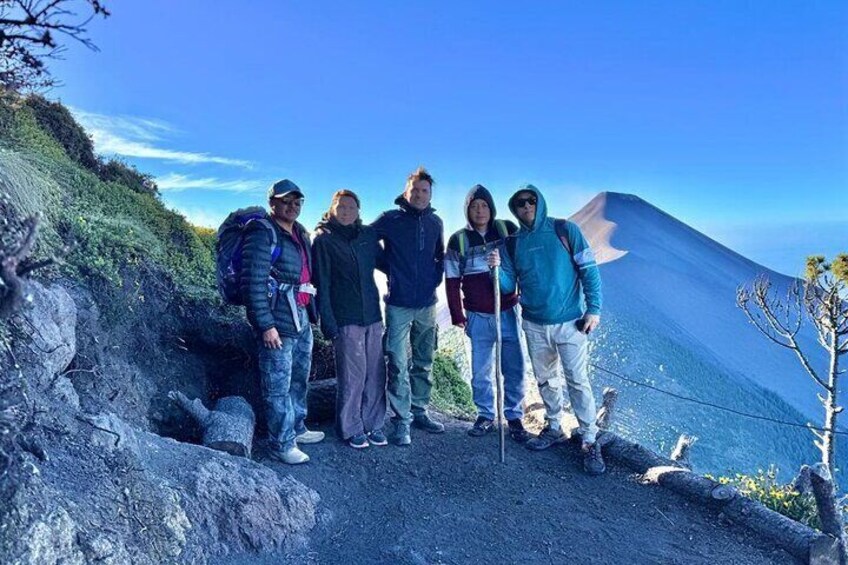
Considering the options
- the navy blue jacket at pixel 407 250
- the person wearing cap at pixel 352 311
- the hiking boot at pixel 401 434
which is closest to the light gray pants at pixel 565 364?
the navy blue jacket at pixel 407 250

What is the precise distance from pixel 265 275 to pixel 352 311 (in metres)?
1.06

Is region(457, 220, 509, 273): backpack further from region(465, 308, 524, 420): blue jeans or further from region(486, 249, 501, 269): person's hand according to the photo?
region(465, 308, 524, 420): blue jeans

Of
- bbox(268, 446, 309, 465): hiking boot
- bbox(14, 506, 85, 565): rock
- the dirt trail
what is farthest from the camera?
bbox(268, 446, 309, 465): hiking boot

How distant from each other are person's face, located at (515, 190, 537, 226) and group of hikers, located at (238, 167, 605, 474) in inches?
0.4

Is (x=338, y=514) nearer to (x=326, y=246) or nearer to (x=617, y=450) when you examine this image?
(x=326, y=246)

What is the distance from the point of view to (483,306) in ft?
20.4

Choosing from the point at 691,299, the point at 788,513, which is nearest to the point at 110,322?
the point at 788,513

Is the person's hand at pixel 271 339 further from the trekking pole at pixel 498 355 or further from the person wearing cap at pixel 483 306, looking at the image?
the trekking pole at pixel 498 355

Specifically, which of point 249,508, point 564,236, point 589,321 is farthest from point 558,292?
point 249,508

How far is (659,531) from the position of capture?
16.4 feet

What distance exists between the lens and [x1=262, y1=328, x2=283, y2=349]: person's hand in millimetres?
5031

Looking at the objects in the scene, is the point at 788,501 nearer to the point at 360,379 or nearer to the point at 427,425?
the point at 427,425

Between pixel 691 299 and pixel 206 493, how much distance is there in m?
25.7

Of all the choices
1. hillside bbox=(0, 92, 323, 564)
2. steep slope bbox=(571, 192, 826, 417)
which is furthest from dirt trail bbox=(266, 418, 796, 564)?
steep slope bbox=(571, 192, 826, 417)
